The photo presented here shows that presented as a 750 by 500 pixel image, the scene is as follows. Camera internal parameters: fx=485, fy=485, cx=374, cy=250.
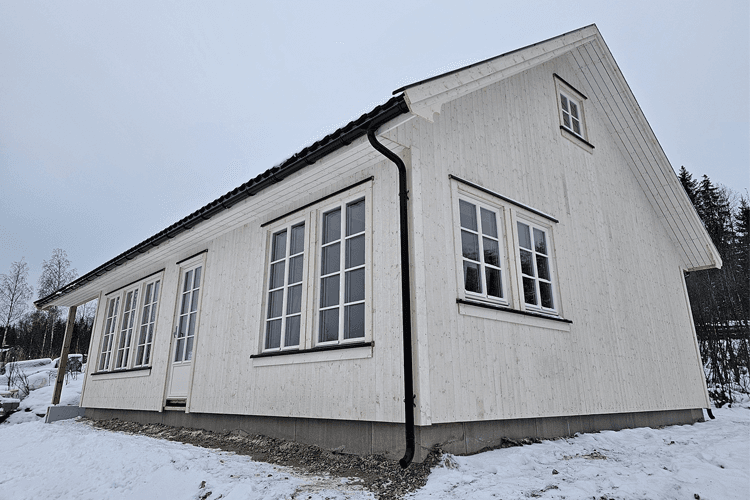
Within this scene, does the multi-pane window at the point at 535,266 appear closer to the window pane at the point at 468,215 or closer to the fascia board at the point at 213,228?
the window pane at the point at 468,215

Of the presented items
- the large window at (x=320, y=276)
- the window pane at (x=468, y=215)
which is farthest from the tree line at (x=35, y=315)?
the window pane at (x=468, y=215)

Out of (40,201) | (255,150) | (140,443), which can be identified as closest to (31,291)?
(140,443)

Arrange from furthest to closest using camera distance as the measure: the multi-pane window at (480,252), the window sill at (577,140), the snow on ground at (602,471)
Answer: the window sill at (577,140)
the multi-pane window at (480,252)
the snow on ground at (602,471)

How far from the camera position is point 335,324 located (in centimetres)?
530

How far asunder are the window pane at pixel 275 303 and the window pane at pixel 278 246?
1.55 ft

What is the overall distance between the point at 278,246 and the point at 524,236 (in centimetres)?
324

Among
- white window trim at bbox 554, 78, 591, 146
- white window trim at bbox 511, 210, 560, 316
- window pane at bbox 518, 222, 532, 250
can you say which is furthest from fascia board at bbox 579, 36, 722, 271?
window pane at bbox 518, 222, 532, 250

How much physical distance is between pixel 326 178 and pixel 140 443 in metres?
4.11

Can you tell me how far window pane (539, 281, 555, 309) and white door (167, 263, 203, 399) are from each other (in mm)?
5216

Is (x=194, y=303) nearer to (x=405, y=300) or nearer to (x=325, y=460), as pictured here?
(x=325, y=460)

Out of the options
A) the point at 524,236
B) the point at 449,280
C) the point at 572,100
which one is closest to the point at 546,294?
Result: the point at 524,236

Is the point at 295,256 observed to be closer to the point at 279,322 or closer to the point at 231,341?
the point at 279,322

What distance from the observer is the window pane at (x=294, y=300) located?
5.93 m

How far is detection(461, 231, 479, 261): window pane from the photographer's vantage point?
523 cm
